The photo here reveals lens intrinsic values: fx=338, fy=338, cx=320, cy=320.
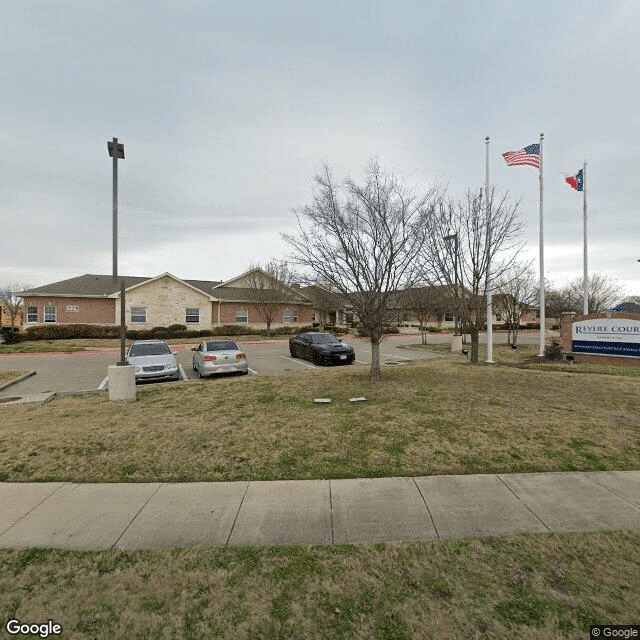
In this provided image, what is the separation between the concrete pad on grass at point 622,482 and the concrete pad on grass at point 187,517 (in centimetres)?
432

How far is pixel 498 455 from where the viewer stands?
15.7ft

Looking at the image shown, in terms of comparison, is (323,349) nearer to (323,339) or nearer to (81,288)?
(323,339)

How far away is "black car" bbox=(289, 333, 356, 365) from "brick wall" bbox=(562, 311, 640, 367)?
→ 32.2ft

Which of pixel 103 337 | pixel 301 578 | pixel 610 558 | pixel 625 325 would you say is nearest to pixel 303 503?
pixel 301 578

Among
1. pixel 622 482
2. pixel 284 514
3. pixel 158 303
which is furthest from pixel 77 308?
pixel 622 482

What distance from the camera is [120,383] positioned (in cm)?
797

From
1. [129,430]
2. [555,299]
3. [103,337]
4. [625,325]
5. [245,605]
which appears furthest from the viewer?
[555,299]

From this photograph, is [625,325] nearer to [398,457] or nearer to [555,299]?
[398,457]

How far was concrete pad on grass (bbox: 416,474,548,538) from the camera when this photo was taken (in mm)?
3201

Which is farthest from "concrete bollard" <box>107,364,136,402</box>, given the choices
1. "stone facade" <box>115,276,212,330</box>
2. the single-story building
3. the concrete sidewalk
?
"stone facade" <box>115,276,212,330</box>

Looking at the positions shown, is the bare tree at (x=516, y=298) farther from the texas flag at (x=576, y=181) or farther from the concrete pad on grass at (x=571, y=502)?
the concrete pad on grass at (x=571, y=502)

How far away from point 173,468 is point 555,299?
4677 centimetres

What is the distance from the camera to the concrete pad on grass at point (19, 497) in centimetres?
347

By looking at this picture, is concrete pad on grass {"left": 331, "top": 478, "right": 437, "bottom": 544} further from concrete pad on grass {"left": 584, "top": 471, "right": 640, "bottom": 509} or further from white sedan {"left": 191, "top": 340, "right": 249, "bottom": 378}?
white sedan {"left": 191, "top": 340, "right": 249, "bottom": 378}
